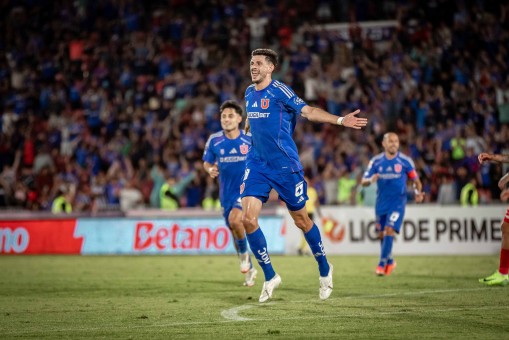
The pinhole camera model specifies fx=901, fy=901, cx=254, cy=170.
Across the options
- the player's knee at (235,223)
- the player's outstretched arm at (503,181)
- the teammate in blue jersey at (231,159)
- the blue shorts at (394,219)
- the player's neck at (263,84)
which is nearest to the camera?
the player's neck at (263,84)

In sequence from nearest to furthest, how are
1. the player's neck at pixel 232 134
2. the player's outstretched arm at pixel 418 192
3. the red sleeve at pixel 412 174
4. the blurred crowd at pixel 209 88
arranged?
the player's neck at pixel 232 134, the player's outstretched arm at pixel 418 192, the red sleeve at pixel 412 174, the blurred crowd at pixel 209 88

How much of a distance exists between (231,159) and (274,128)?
415 centimetres

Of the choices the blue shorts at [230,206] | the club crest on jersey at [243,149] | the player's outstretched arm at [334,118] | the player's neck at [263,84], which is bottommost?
the blue shorts at [230,206]

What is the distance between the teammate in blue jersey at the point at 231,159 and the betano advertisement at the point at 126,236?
9503 mm

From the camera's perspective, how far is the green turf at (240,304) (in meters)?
9.11

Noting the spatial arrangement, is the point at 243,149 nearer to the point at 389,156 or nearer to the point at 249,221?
the point at 389,156

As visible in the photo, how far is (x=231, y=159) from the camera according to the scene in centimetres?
1562

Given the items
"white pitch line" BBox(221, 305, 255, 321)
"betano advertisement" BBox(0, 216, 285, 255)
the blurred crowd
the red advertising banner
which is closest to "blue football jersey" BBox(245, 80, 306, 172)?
"white pitch line" BBox(221, 305, 255, 321)

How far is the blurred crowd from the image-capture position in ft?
87.8

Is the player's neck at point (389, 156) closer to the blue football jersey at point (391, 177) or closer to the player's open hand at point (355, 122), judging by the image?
the blue football jersey at point (391, 177)

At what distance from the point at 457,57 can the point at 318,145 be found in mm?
5152

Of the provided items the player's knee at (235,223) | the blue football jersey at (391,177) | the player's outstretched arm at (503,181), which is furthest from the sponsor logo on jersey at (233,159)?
the player's outstretched arm at (503,181)

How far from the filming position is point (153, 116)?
31.5 metres

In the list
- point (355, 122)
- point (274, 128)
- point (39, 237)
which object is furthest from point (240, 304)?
point (39, 237)
